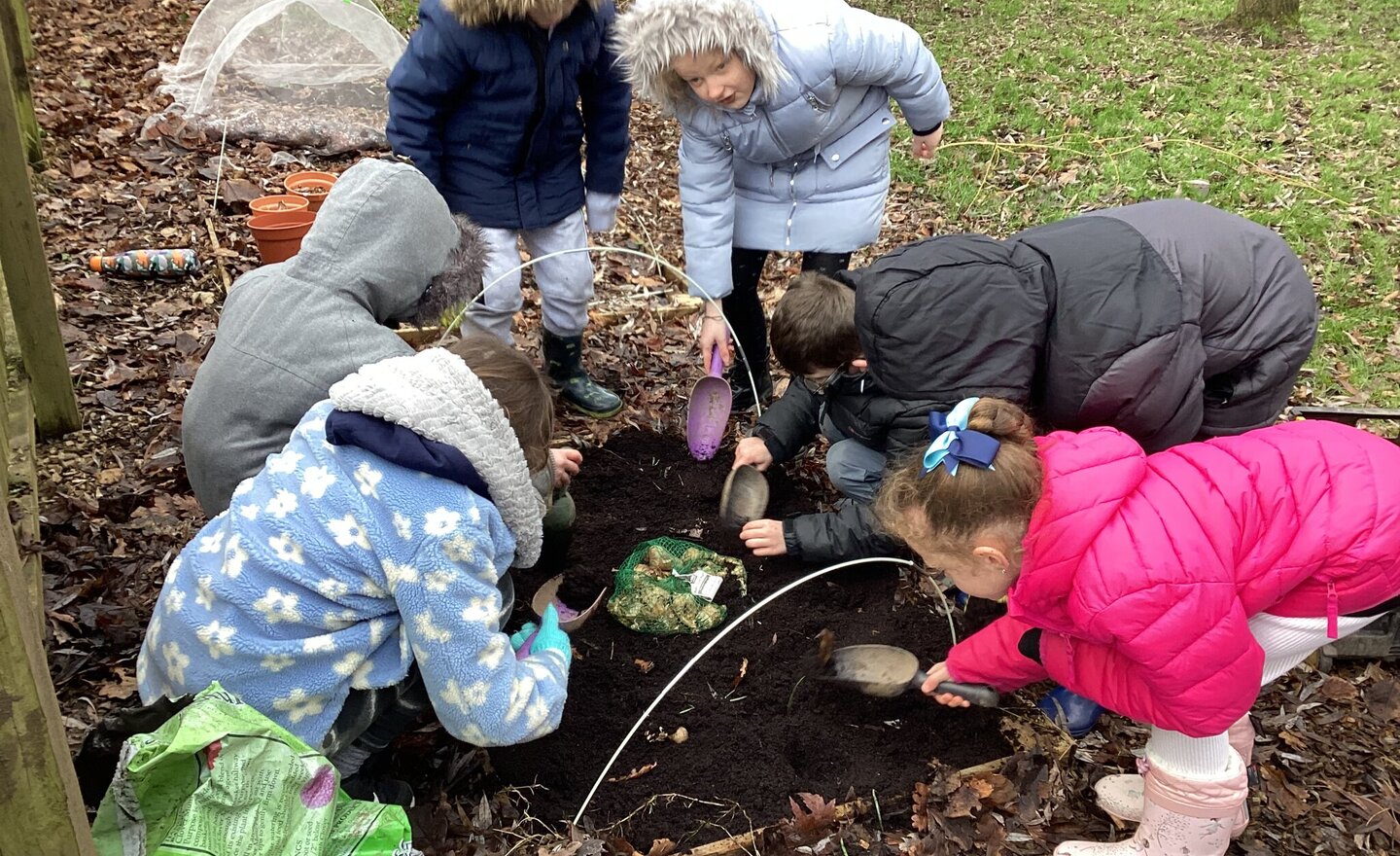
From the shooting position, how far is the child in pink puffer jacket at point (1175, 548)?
2057 mm

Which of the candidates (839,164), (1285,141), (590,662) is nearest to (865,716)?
(590,662)

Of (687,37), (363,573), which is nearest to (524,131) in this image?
(687,37)

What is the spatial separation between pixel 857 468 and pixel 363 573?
1.88 metres

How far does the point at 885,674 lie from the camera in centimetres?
289

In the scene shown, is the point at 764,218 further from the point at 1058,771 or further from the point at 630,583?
the point at 1058,771

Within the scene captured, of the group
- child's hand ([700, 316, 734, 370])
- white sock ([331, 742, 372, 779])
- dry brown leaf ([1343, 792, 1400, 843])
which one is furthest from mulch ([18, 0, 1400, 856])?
child's hand ([700, 316, 734, 370])

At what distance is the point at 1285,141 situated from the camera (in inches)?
285

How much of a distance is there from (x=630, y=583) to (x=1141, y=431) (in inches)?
66.3

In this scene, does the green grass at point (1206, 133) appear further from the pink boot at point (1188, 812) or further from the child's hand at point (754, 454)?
the pink boot at point (1188, 812)

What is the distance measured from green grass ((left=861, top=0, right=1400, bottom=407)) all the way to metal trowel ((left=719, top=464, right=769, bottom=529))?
114 inches

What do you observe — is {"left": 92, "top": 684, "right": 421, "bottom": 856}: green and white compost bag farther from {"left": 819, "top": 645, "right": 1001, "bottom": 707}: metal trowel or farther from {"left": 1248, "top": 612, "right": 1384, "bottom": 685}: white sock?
{"left": 1248, "top": 612, "right": 1384, "bottom": 685}: white sock

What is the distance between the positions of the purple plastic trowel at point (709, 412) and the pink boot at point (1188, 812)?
2036mm

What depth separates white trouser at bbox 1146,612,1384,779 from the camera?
2287mm

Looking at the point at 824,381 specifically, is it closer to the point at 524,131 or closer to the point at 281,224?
the point at 524,131
